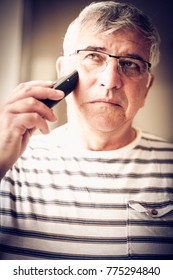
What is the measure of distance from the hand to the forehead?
166 mm

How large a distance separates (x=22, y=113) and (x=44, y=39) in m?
0.24

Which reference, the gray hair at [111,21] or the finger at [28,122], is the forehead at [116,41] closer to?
the gray hair at [111,21]

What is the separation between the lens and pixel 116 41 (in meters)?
0.63

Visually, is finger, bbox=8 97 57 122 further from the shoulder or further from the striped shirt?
the shoulder

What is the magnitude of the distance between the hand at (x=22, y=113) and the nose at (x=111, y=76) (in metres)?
0.12

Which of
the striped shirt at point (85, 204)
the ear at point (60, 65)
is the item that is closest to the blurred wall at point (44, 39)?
the ear at point (60, 65)

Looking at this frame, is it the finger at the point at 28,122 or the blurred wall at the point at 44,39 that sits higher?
the blurred wall at the point at 44,39

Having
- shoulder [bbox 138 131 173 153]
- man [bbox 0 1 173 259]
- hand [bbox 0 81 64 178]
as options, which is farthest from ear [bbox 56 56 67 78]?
shoulder [bbox 138 131 173 153]

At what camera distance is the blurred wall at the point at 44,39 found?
0.66 meters

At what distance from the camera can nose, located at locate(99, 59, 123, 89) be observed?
625 millimetres

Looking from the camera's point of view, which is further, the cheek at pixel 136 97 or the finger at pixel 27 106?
the cheek at pixel 136 97

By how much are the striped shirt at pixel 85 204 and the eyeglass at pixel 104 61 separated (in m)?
0.19

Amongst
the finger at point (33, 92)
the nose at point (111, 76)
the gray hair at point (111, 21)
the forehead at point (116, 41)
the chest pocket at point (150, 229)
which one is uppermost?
the gray hair at point (111, 21)

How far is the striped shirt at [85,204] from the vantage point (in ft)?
1.98
